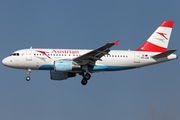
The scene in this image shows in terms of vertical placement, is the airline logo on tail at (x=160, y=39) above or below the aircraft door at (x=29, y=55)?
above

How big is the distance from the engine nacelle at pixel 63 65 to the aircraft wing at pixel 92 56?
0.77 meters

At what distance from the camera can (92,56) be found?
52.6 metres

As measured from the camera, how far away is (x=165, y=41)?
59156mm

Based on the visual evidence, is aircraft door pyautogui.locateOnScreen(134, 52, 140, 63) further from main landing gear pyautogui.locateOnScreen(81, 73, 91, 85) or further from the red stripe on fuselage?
main landing gear pyautogui.locateOnScreen(81, 73, 91, 85)

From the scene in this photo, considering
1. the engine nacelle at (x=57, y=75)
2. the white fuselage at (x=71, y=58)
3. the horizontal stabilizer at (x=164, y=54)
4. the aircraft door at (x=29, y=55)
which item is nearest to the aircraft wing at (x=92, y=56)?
the white fuselage at (x=71, y=58)

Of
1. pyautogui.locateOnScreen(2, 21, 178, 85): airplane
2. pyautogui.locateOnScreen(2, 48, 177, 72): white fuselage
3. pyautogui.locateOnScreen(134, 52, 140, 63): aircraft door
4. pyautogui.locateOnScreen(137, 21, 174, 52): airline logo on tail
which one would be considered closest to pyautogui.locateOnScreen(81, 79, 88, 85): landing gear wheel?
pyautogui.locateOnScreen(2, 21, 178, 85): airplane

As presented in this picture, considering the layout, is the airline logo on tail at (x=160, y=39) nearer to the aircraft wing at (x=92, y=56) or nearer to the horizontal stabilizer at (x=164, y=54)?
the horizontal stabilizer at (x=164, y=54)

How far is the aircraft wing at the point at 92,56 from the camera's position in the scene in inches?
1998

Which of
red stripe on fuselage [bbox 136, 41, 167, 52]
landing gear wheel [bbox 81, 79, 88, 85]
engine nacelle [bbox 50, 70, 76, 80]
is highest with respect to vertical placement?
red stripe on fuselage [bbox 136, 41, 167, 52]

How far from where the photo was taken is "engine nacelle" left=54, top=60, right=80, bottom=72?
52.0m

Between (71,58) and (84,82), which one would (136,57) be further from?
(71,58)

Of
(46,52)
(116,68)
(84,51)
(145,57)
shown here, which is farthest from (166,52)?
(46,52)

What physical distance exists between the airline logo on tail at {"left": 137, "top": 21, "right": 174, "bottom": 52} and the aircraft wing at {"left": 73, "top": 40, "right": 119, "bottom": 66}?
284 inches

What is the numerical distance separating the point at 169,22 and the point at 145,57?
7.75 m
